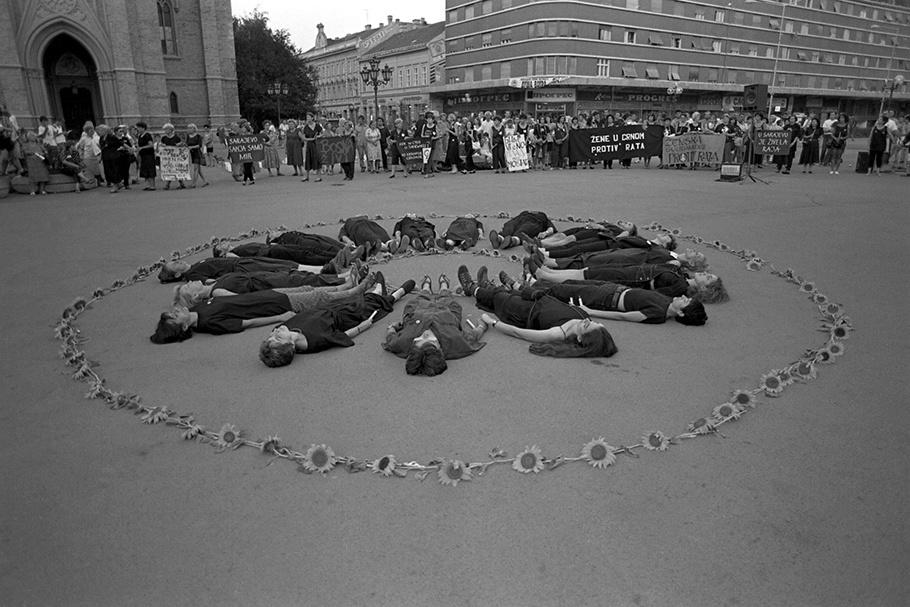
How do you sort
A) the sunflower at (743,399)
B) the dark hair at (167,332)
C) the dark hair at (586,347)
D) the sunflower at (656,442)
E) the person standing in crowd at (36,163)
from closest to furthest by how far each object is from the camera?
the sunflower at (656,442)
the sunflower at (743,399)
the dark hair at (586,347)
the dark hair at (167,332)
the person standing in crowd at (36,163)

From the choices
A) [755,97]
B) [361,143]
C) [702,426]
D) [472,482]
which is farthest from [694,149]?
[472,482]

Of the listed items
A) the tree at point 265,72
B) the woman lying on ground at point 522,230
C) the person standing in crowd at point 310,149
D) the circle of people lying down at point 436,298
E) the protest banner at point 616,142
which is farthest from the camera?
the tree at point 265,72

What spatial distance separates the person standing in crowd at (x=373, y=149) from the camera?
811 inches

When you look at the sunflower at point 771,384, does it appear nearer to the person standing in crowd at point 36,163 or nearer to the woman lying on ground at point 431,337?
the woman lying on ground at point 431,337

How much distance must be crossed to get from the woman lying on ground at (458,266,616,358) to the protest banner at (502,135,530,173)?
602 inches

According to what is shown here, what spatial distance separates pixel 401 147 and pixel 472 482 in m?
17.6

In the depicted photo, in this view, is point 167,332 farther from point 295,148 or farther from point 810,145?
point 810,145

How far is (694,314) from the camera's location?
5543 mm

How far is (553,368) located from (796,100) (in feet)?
277

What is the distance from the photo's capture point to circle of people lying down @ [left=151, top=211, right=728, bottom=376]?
16.6 feet

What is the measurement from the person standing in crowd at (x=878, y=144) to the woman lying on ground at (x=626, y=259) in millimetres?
15623

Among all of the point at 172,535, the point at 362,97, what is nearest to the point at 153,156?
the point at 172,535

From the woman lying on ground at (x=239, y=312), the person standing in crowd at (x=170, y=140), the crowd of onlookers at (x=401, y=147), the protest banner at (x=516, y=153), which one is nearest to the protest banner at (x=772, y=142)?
the crowd of onlookers at (x=401, y=147)

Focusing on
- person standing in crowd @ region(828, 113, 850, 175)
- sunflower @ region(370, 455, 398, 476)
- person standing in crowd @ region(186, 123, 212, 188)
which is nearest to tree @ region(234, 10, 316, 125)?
person standing in crowd @ region(186, 123, 212, 188)
